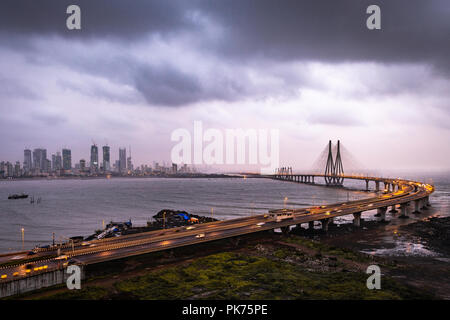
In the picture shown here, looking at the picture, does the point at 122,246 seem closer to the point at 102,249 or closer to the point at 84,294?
the point at 102,249

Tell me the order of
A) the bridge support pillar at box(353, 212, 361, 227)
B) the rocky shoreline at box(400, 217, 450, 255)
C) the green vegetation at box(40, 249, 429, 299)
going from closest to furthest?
1. the green vegetation at box(40, 249, 429, 299)
2. the rocky shoreline at box(400, 217, 450, 255)
3. the bridge support pillar at box(353, 212, 361, 227)

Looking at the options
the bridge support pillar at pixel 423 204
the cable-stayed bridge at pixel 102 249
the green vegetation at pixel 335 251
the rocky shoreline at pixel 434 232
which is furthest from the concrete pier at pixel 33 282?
the bridge support pillar at pixel 423 204

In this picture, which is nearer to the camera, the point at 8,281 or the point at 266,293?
the point at 8,281

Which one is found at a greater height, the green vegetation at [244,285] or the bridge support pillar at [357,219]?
the green vegetation at [244,285]

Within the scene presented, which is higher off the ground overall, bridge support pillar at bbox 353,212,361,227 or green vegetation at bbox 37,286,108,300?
green vegetation at bbox 37,286,108,300

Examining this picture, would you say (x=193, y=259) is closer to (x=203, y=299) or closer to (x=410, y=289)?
(x=203, y=299)

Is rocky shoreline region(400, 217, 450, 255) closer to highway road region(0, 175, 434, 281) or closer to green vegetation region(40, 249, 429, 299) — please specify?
highway road region(0, 175, 434, 281)

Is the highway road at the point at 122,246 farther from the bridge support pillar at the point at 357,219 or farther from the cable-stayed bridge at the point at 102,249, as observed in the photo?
the bridge support pillar at the point at 357,219

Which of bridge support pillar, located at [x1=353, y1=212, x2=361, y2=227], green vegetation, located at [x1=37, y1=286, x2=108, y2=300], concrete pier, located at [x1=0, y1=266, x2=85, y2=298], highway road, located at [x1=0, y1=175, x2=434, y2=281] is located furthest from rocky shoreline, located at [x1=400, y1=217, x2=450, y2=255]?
concrete pier, located at [x1=0, y1=266, x2=85, y2=298]

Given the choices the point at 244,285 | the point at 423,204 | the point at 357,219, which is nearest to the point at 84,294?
the point at 244,285
